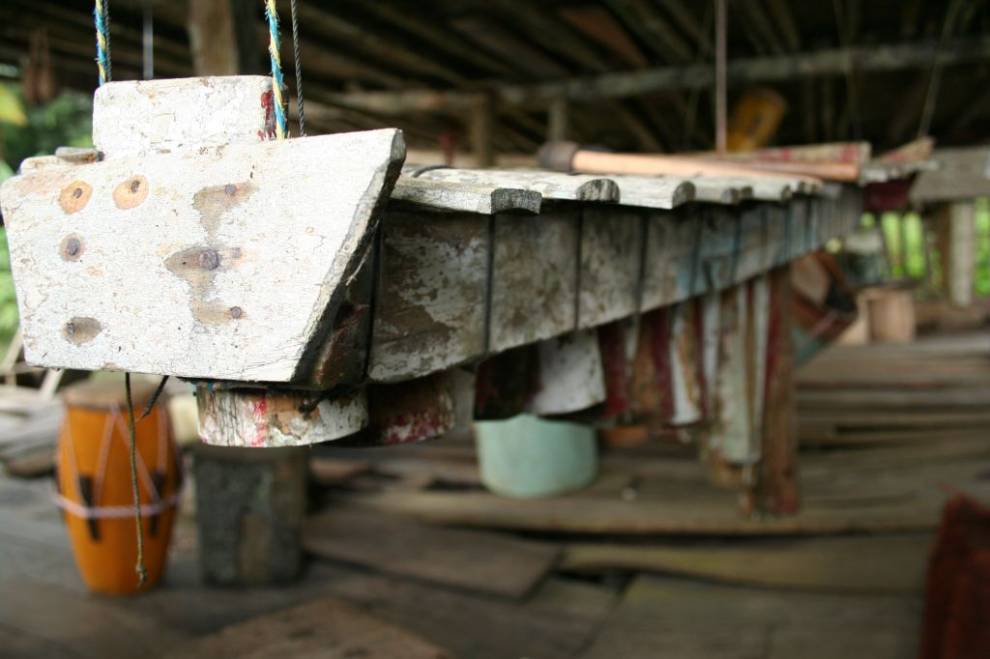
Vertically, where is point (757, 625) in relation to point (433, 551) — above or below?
below

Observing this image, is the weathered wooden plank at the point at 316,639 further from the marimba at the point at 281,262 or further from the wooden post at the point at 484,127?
the wooden post at the point at 484,127

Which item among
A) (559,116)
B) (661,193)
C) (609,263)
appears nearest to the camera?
(661,193)

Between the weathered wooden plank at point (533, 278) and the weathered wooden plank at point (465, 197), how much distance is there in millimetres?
218

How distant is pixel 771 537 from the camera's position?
5031mm

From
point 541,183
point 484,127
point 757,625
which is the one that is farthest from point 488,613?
point 484,127

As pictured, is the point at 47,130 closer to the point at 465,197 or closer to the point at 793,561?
the point at 793,561

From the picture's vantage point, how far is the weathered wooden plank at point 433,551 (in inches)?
182

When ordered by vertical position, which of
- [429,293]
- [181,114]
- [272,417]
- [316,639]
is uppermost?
[181,114]

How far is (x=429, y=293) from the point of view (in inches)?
46.4

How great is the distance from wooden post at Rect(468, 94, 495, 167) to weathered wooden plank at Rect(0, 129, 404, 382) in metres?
5.92

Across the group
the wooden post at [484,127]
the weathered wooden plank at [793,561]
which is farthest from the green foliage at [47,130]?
the weathered wooden plank at [793,561]

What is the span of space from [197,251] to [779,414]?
386cm

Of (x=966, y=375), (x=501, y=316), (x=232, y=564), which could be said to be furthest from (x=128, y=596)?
(x=966, y=375)

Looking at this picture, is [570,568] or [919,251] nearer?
[570,568]
